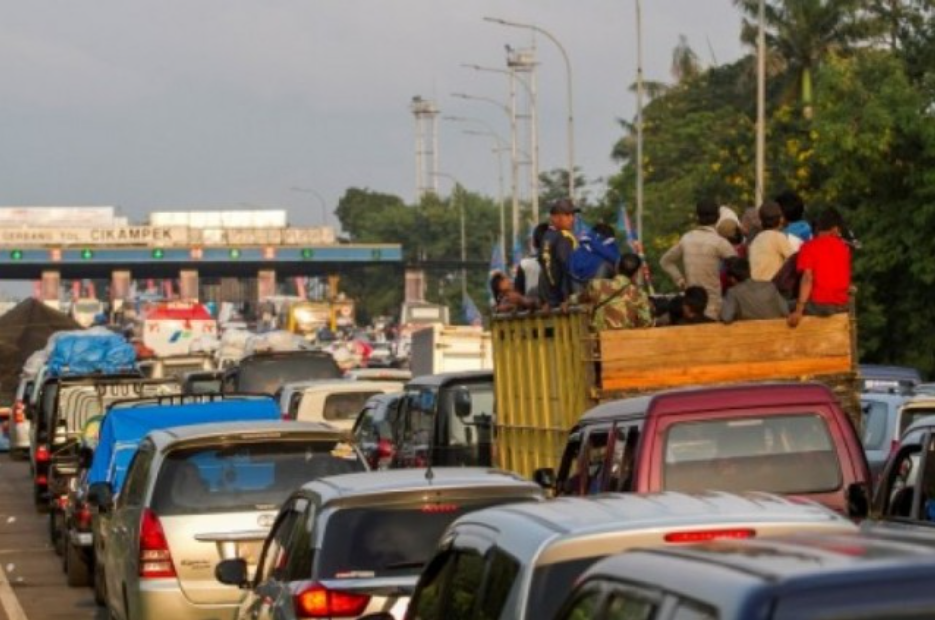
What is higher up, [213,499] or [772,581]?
[772,581]

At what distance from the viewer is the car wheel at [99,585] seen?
20.0 m

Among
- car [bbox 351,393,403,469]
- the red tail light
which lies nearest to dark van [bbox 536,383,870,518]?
the red tail light

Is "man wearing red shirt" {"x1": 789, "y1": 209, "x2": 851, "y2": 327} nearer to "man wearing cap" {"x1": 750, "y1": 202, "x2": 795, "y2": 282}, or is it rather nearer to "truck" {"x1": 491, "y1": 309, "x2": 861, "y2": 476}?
"truck" {"x1": 491, "y1": 309, "x2": 861, "y2": 476}

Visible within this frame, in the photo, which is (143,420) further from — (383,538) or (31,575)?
(383,538)

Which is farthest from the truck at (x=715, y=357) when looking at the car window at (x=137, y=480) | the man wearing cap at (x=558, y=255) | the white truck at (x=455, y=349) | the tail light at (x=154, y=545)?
the white truck at (x=455, y=349)

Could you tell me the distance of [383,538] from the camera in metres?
10.6

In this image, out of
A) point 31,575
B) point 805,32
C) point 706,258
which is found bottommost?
point 31,575

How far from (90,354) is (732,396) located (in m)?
32.1

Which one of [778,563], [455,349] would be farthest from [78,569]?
[778,563]

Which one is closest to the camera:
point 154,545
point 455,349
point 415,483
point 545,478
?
point 415,483

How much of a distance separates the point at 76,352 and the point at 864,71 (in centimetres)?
1499

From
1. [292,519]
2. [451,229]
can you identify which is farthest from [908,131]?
[451,229]

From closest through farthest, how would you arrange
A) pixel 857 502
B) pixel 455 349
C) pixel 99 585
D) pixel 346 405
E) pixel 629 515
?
pixel 629 515 < pixel 857 502 < pixel 99 585 < pixel 346 405 < pixel 455 349

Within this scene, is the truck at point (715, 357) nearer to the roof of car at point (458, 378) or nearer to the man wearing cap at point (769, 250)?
the man wearing cap at point (769, 250)
